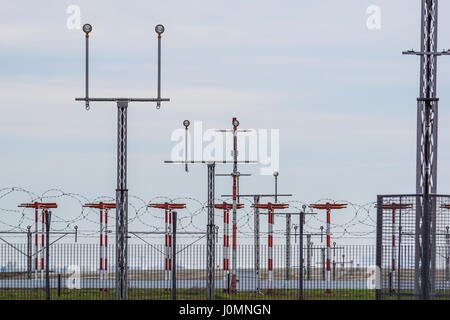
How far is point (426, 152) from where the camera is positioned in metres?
25.8

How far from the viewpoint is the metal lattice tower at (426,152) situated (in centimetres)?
2517

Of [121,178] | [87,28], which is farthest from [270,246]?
[87,28]

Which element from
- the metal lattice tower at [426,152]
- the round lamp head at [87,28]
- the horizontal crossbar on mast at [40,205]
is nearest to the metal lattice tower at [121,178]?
the round lamp head at [87,28]

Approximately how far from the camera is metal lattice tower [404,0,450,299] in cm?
2517

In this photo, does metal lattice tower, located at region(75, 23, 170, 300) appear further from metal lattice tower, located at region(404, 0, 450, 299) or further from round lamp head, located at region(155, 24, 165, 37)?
metal lattice tower, located at region(404, 0, 450, 299)

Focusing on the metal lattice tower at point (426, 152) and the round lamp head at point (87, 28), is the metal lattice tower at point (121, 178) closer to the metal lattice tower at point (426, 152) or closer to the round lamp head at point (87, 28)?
the round lamp head at point (87, 28)

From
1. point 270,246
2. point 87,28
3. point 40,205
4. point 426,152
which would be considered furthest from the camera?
point 40,205

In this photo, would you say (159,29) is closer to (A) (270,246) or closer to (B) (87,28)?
(B) (87,28)

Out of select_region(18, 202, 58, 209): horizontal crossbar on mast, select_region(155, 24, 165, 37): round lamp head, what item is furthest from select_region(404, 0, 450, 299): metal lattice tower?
select_region(18, 202, 58, 209): horizontal crossbar on mast

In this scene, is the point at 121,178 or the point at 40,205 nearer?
the point at 121,178
